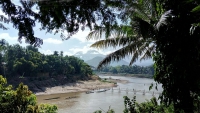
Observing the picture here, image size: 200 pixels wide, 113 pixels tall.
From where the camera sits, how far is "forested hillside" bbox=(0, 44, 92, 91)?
36.1 meters

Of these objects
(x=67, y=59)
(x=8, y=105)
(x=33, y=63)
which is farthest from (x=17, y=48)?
(x=8, y=105)

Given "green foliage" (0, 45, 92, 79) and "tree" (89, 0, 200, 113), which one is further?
"green foliage" (0, 45, 92, 79)

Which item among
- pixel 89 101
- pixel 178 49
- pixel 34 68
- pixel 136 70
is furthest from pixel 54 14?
pixel 136 70

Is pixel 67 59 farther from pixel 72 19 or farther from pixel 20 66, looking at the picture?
pixel 72 19

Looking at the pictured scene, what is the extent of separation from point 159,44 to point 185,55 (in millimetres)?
593

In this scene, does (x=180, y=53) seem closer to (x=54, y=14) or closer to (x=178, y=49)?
(x=178, y=49)

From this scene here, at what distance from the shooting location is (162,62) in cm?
453

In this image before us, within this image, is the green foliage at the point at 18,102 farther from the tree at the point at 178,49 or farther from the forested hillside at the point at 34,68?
the forested hillside at the point at 34,68

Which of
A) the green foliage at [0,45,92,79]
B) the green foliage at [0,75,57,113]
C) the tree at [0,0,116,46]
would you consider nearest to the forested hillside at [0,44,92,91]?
the green foliage at [0,45,92,79]

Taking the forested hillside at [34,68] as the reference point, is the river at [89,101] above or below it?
below

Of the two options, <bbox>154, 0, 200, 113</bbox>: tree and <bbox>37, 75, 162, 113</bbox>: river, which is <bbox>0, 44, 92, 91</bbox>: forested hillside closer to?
<bbox>37, 75, 162, 113</bbox>: river

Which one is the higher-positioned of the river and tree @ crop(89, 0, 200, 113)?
tree @ crop(89, 0, 200, 113)

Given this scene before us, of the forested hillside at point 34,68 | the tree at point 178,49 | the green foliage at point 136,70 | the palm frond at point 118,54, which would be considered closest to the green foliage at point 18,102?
the palm frond at point 118,54

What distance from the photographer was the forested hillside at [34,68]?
3609 centimetres
